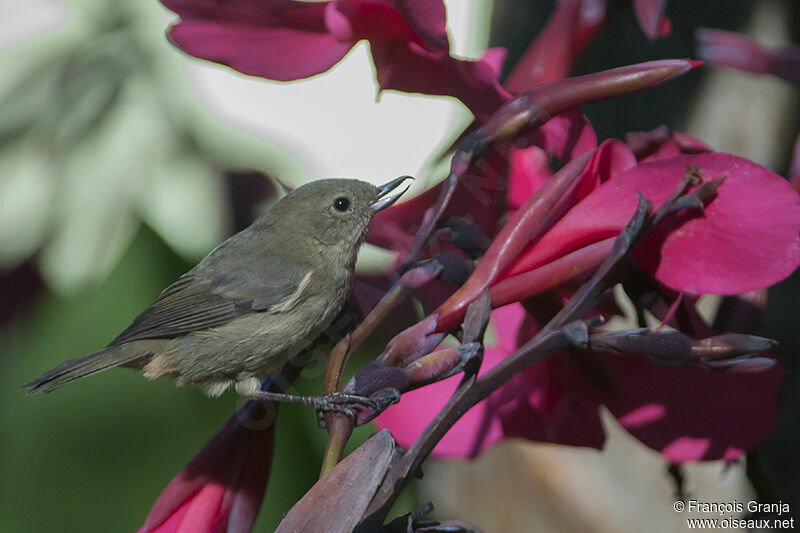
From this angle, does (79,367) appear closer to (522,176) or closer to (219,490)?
(219,490)

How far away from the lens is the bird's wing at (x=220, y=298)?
59 centimetres

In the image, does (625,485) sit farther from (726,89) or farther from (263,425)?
(263,425)

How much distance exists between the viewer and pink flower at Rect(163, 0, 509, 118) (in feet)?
1.26

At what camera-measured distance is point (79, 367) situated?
0.52m

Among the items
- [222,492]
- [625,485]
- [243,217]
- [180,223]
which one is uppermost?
[222,492]

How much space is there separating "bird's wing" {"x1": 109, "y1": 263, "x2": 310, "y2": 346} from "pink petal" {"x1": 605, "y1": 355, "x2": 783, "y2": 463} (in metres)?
0.27

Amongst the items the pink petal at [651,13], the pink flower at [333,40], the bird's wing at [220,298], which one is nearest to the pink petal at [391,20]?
the pink flower at [333,40]

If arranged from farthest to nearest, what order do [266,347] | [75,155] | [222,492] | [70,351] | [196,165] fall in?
[196,165]
[75,155]
[70,351]
[266,347]
[222,492]

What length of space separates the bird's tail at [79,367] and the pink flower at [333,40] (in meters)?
0.22

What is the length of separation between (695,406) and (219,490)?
9.9 inches

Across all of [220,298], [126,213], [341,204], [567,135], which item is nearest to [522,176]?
[567,135]

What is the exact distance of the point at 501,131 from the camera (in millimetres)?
375

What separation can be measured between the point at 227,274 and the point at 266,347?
78 mm

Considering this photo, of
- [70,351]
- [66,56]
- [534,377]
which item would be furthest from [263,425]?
[66,56]
